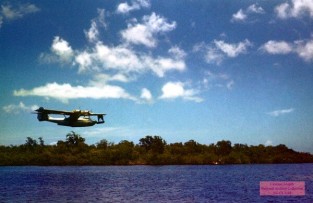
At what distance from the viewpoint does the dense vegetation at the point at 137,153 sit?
16388cm

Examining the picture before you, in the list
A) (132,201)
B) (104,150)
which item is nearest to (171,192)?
(132,201)

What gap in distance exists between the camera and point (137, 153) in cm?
16950

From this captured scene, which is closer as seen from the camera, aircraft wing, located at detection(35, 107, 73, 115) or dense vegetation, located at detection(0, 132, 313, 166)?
aircraft wing, located at detection(35, 107, 73, 115)

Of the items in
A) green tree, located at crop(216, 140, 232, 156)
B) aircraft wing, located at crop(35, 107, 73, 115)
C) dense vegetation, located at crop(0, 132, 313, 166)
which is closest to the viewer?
aircraft wing, located at crop(35, 107, 73, 115)

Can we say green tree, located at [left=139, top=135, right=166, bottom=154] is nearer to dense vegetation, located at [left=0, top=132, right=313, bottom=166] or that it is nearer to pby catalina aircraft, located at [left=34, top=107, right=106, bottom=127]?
dense vegetation, located at [left=0, top=132, right=313, bottom=166]

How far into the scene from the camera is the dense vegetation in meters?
164

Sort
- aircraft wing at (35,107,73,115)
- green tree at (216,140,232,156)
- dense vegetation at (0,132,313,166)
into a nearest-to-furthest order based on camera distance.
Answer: aircraft wing at (35,107,73,115), dense vegetation at (0,132,313,166), green tree at (216,140,232,156)

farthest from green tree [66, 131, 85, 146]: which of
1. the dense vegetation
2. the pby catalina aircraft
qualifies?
the pby catalina aircraft

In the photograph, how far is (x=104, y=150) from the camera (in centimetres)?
16512

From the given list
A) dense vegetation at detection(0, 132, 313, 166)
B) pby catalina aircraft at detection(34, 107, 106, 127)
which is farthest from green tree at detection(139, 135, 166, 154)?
pby catalina aircraft at detection(34, 107, 106, 127)

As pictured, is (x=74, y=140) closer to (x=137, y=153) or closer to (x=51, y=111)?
(x=137, y=153)

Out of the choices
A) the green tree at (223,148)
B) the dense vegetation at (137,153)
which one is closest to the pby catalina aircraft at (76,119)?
the dense vegetation at (137,153)

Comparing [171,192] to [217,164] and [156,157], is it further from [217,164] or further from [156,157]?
[217,164]

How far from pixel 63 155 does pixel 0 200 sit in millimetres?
113880
